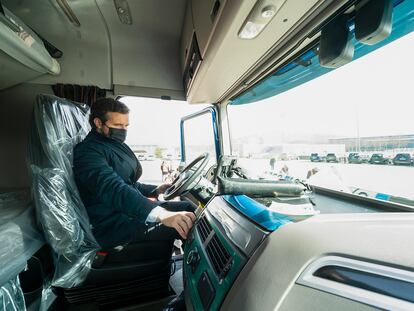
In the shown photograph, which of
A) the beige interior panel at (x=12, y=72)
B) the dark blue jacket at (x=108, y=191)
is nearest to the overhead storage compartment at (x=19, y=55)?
the beige interior panel at (x=12, y=72)

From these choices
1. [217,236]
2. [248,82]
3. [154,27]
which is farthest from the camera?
[154,27]

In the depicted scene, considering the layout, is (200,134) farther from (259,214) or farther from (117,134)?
(259,214)

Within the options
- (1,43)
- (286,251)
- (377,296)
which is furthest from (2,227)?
(377,296)

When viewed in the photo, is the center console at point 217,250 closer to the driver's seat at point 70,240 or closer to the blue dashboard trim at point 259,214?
the blue dashboard trim at point 259,214

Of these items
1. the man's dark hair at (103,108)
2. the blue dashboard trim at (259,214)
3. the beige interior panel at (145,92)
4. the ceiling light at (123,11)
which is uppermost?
the ceiling light at (123,11)

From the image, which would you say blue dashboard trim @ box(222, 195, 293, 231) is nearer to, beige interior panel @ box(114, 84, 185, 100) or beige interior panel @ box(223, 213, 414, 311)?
beige interior panel @ box(223, 213, 414, 311)

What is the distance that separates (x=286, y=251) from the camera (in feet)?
1.75

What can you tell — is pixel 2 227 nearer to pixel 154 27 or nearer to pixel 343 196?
pixel 343 196

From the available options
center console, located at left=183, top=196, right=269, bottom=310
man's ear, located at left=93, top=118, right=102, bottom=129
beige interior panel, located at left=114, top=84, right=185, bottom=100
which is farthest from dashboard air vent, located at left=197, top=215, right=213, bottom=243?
beige interior panel, located at left=114, top=84, right=185, bottom=100

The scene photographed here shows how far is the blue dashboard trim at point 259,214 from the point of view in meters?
0.69

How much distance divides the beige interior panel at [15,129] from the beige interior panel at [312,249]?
2.52 metres

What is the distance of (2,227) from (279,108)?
1.76 meters

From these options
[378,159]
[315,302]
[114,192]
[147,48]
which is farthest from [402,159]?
[147,48]

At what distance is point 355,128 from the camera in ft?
3.23
